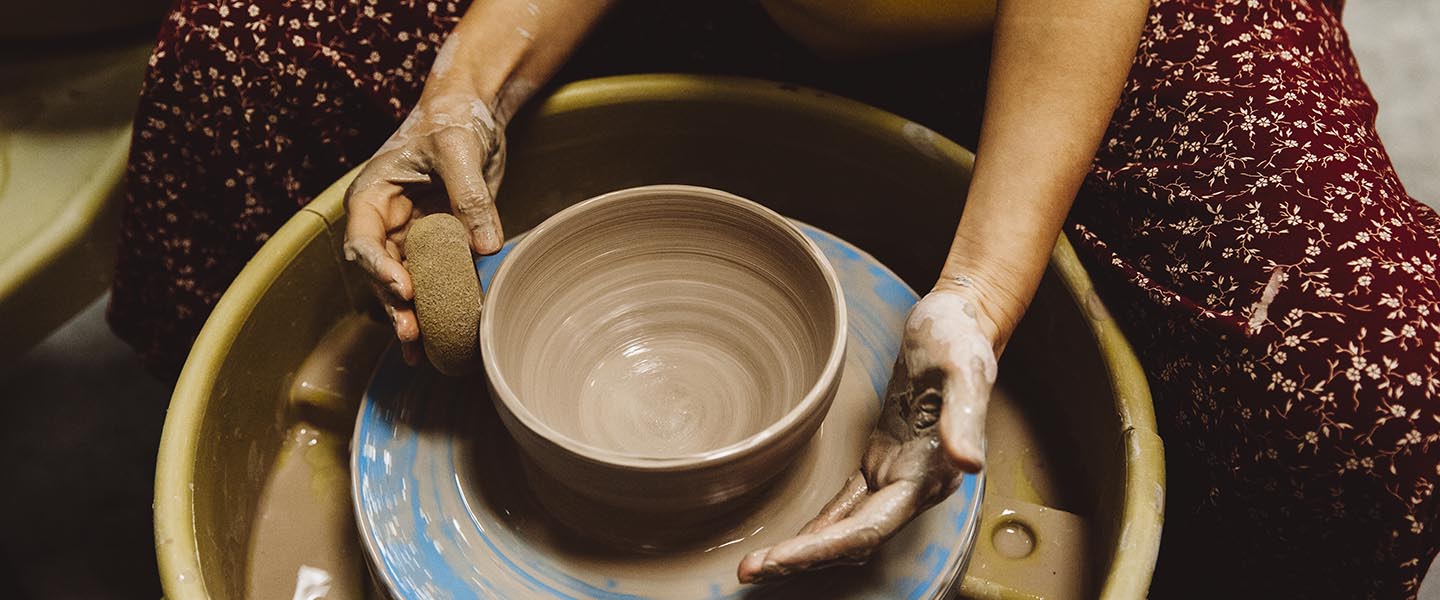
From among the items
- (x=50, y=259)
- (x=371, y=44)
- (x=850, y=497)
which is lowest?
(x=50, y=259)

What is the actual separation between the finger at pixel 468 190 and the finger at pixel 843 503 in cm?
50

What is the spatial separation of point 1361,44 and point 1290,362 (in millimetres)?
2264

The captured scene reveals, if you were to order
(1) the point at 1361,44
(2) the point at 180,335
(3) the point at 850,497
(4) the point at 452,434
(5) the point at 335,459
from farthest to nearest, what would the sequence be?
(1) the point at 1361,44 < (2) the point at 180,335 < (5) the point at 335,459 < (4) the point at 452,434 < (3) the point at 850,497

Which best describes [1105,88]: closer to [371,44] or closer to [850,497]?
[850,497]

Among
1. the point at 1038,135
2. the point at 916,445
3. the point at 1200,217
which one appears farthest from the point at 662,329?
the point at 1200,217

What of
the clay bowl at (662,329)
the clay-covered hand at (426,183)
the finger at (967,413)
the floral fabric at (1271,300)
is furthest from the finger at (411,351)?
the floral fabric at (1271,300)

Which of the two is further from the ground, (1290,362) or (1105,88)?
(1105,88)

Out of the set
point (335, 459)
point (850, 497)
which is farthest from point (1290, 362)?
point (335, 459)

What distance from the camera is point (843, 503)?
101 centimetres

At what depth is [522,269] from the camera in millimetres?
1114

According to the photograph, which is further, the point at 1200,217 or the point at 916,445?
the point at 1200,217

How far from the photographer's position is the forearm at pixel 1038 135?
1.08 m

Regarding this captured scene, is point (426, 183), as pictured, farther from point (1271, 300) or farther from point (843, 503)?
point (1271, 300)

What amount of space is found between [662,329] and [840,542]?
42cm
